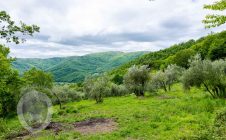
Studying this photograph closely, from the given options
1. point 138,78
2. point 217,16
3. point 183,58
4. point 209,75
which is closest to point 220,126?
point 217,16

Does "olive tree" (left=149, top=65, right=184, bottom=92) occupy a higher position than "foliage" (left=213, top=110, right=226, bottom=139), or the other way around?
"olive tree" (left=149, top=65, right=184, bottom=92)

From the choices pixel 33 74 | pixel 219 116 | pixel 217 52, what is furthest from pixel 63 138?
pixel 217 52

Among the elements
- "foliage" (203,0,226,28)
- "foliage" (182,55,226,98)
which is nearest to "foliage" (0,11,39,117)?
"foliage" (203,0,226,28)

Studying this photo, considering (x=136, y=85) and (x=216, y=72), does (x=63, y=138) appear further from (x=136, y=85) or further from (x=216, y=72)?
(x=136, y=85)

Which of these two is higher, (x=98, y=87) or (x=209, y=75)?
(x=209, y=75)

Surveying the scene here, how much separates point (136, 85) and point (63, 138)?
4957 cm

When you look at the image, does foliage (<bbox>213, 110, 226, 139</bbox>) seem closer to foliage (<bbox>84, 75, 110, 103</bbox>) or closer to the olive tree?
foliage (<bbox>84, 75, 110, 103</bbox>)

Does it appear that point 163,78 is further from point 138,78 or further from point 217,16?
point 217,16

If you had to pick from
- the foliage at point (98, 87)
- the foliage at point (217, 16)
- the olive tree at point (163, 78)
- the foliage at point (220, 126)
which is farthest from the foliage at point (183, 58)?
the foliage at point (217, 16)

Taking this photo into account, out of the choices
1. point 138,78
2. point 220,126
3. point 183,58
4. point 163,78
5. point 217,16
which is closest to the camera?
point 217,16

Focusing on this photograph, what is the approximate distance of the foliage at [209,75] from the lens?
4456 cm

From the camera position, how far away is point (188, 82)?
49000 millimetres

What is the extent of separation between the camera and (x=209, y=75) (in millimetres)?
44812

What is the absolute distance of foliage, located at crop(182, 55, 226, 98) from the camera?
146 feet
